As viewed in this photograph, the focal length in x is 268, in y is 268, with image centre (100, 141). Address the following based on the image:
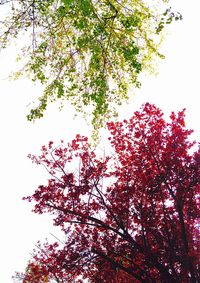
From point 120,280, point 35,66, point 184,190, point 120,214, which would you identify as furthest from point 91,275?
point 35,66

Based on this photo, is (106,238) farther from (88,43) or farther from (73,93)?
(88,43)

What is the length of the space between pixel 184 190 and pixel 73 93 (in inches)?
200

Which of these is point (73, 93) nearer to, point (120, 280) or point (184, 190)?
point (184, 190)

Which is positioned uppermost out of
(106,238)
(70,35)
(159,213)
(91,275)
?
(70,35)

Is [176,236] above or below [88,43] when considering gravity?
below

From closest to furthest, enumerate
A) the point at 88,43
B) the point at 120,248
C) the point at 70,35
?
the point at 88,43, the point at 70,35, the point at 120,248

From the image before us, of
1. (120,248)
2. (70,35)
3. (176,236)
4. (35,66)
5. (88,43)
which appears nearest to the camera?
(88,43)

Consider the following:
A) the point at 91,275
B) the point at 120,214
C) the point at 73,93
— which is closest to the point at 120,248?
the point at 120,214

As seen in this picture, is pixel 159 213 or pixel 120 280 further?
pixel 120 280

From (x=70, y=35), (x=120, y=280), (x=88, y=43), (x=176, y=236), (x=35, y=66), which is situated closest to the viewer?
(x=88, y=43)

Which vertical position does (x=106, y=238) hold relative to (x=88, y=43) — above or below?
below

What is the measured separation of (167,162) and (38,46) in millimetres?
6060

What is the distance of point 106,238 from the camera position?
11.2 meters

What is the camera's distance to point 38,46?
328 inches
